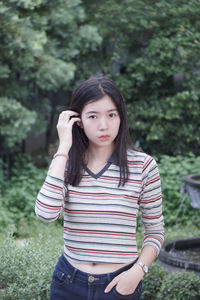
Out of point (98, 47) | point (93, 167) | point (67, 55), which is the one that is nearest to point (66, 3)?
point (67, 55)

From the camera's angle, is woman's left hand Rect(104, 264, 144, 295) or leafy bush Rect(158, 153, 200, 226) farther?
leafy bush Rect(158, 153, 200, 226)

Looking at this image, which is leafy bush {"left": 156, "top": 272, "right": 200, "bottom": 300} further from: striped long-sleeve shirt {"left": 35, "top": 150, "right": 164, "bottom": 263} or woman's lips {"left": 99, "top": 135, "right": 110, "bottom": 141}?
woman's lips {"left": 99, "top": 135, "right": 110, "bottom": 141}

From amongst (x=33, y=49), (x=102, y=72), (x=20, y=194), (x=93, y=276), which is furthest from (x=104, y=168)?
(x=102, y=72)

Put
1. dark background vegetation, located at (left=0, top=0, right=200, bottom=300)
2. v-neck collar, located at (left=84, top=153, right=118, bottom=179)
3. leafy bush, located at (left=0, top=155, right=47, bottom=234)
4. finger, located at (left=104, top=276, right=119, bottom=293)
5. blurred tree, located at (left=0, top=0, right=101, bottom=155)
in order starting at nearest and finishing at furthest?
finger, located at (left=104, top=276, right=119, bottom=293), v-neck collar, located at (left=84, top=153, right=118, bottom=179), leafy bush, located at (left=0, top=155, right=47, bottom=234), blurred tree, located at (left=0, top=0, right=101, bottom=155), dark background vegetation, located at (left=0, top=0, right=200, bottom=300)

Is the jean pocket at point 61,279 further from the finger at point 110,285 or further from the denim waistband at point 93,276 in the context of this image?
the finger at point 110,285

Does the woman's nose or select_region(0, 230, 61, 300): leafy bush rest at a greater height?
the woman's nose

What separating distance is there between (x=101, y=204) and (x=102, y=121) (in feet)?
1.07

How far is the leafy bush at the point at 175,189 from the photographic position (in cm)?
678

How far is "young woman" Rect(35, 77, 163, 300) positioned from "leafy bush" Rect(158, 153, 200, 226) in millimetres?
4728

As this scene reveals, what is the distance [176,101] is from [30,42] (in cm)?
268

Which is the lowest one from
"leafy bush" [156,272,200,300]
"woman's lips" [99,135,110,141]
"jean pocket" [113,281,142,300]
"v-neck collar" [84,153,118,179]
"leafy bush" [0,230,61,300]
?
"leafy bush" [156,272,200,300]

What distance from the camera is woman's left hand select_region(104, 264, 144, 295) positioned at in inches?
73.2

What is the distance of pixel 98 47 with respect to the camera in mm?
9000

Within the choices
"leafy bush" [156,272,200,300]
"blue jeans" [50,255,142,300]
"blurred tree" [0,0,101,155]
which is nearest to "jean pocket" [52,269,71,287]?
"blue jeans" [50,255,142,300]
